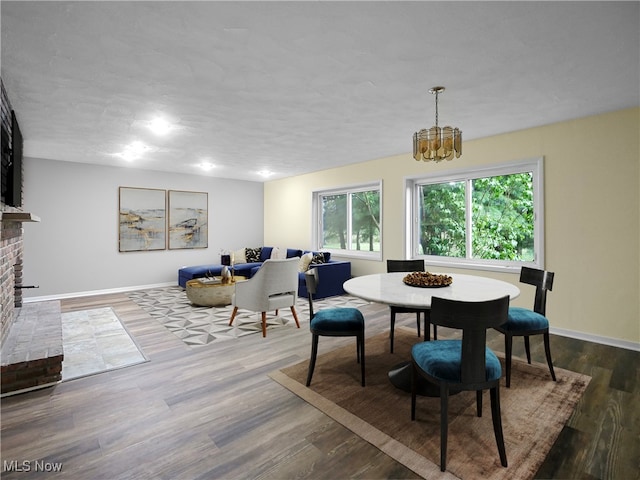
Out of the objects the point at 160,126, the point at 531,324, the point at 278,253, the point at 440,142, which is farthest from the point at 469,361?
the point at 278,253

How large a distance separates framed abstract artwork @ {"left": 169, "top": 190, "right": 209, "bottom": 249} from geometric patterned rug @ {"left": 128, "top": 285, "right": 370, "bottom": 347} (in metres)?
1.45

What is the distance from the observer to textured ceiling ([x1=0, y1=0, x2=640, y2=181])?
183 cm

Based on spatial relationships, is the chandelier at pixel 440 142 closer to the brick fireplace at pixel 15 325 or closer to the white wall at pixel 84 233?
the brick fireplace at pixel 15 325

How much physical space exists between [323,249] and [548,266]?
4.09m

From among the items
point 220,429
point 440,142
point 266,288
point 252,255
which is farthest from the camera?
point 252,255

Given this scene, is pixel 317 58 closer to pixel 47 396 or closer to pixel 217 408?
pixel 217 408

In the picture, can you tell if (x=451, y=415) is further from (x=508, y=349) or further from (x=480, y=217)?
(x=480, y=217)

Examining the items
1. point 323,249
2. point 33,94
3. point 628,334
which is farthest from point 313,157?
point 628,334

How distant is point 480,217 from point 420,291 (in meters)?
2.80

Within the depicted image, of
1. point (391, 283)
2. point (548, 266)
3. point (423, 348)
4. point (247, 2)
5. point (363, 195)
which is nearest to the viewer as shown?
point (247, 2)

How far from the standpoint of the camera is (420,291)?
232cm

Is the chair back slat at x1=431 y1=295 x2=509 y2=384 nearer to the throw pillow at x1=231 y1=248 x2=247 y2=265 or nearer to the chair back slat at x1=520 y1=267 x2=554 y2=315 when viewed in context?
the chair back slat at x1=520 y1=267 x2=554 y2=315

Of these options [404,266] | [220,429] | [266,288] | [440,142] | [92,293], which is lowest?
[220,429]

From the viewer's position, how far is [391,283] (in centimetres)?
266
